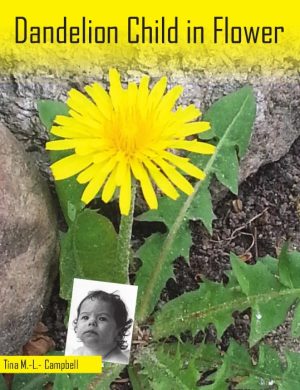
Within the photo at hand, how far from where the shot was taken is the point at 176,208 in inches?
77.2

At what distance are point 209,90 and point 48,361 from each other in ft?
2.68

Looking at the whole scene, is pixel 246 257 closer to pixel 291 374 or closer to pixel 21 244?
pixel 291 374

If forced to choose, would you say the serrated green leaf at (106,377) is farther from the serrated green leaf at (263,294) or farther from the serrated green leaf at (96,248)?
the serrated green leaf at (263,294)

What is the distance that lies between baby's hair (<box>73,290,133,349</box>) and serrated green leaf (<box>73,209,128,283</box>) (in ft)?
0.26

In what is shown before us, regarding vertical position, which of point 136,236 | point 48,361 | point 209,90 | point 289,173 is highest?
point 209,90

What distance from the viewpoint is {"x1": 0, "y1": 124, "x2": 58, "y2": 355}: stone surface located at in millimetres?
1740

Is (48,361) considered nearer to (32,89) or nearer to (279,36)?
(32,89)

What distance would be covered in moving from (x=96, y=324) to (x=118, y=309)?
62 millimetres

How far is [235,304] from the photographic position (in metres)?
1.81

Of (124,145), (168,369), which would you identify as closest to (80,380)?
(168,369)

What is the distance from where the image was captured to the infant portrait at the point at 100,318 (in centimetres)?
171

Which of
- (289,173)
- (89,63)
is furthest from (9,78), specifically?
(289,173)

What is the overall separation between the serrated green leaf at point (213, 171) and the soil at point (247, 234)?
18 centimetres

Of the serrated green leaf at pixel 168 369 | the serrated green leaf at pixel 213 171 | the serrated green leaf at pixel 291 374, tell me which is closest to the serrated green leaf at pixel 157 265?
the serrated green leaf at pixel 213 171
